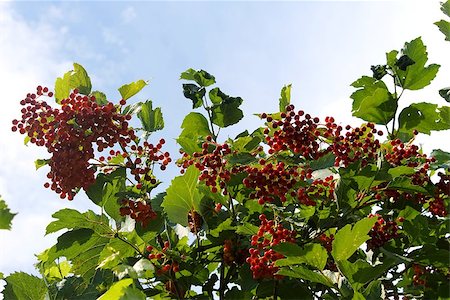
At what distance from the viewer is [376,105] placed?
4074mm

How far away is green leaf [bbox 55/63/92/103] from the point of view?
4.01 metres

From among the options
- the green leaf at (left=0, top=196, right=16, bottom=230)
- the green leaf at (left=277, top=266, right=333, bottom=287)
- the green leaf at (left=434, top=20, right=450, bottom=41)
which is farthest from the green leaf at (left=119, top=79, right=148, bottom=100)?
the green leaf at (left=0, top=196, right=16, bottom=230)

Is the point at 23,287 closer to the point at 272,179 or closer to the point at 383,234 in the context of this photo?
the point at 272,179

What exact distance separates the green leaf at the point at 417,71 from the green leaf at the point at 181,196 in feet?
6.00

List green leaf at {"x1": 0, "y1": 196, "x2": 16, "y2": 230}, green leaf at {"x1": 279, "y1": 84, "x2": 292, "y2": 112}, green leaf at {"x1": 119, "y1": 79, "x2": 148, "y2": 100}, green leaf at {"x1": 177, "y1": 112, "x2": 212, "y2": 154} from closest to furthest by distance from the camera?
green leaf at {"x1": 0, "y1": 196, "x2": 16, "y2": 230}
green leaf at {"x1": 279, "y1": 84, "x2": 292, "y2": 112}
green leaf at {"x1": 119, "y1": 79, "x2": 148, "y2": 100}
green leaf at {"x1": 177, "y1": 112, "x2": 212, "y2": 154}

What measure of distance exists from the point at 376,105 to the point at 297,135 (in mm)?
849

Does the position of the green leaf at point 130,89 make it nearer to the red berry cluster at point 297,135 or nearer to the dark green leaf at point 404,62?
the red berry cluster at point 297,135

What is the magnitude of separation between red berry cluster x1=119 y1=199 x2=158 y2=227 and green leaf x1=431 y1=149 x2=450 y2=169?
6.30ft

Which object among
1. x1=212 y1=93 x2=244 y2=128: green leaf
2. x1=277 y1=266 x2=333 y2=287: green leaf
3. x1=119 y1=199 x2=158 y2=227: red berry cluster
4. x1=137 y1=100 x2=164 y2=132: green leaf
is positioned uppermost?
x1=212 y1=93 x2=244 y2=128: green leaf

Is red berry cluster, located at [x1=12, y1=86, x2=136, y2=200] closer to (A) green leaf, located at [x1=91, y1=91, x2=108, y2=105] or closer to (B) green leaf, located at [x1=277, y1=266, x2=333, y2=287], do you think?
(A) green leaf, located at [x1=91, y1=91, x2=108, y2=105]

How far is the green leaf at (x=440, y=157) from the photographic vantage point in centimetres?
367

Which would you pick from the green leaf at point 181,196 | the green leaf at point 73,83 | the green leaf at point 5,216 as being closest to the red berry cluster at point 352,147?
the green leaf at point 181,196

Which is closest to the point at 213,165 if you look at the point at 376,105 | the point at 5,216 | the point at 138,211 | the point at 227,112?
the point at 138,211

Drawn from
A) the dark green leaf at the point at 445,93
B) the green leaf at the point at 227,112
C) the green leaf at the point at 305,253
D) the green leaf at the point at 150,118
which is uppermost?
the dark green leaf at the point at 445,93
